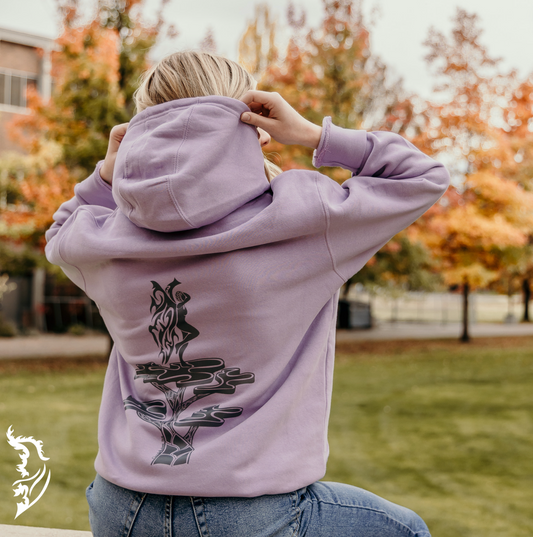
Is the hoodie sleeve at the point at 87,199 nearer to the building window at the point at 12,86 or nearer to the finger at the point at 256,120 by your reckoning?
the finger at the point at 256,120

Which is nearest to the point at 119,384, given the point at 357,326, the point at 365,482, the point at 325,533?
the point at 325,533

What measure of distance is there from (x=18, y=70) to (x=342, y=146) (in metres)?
22.6

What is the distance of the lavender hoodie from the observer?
3.57 ft

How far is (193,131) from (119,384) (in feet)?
1.97

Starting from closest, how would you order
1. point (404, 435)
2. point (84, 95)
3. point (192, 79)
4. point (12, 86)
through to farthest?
point (192, 79)
point (404, 435)
point (84, 95)
point (12, 86)

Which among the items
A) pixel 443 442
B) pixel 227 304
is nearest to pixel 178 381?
pixel 227 304

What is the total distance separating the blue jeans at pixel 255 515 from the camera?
3.56 feet

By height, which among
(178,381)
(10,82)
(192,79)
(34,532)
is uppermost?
(10,82)

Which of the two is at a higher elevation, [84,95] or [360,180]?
[84,95]

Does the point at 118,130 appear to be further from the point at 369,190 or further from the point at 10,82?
the point at 10,82

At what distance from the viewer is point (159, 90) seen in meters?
1.22

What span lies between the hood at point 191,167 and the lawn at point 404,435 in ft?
13.1

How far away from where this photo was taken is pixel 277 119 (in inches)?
49.5

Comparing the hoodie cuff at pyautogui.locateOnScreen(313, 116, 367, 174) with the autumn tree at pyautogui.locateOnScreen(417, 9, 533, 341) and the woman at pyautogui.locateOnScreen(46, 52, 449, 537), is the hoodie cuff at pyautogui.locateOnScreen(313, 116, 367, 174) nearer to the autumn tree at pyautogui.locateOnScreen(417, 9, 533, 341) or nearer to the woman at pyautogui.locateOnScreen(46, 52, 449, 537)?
the woman at pyautogui.locateOnScreen(46, 52, 449, 537)
